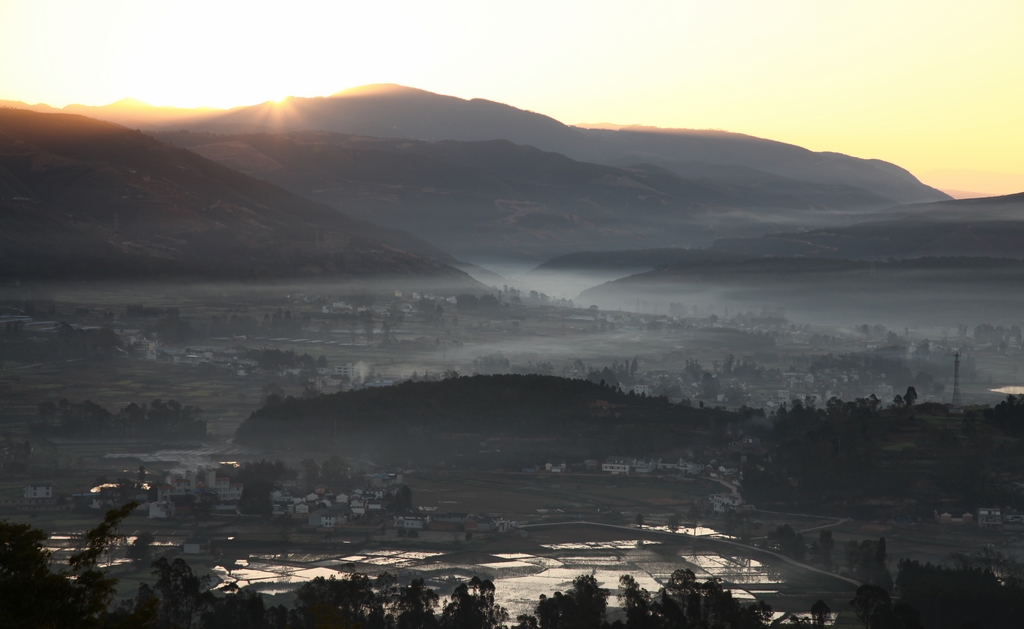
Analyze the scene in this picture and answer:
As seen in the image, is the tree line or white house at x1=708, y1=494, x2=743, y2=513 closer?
white house at x1=708, y1=494, x2=743, y2=513

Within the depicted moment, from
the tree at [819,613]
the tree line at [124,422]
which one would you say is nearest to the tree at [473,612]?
the tree at [819,613]

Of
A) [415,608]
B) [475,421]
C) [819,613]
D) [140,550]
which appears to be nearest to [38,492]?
[140,550]

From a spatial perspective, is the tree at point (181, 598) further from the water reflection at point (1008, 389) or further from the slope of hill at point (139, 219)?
the slope of hill at point (139, 219)

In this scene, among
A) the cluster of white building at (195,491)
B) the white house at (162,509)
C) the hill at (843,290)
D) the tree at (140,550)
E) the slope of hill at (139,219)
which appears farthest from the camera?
the hill at (843,290)

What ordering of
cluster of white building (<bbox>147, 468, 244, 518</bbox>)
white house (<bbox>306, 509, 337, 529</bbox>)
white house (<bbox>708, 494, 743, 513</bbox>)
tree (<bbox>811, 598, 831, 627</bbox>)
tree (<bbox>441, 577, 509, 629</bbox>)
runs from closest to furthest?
tree (<bbox>811, 598, 831, 627</bbox>)
tree (<bbox>441, 577, 509, 629</bbox>)
white house (<bbox>306, 509, 337, 529</bbox>)
cluster of white building (<bbox>147, 468, 244, 518</bbox>)
white house (<bbox>708, 494, 743, 513</bbox>)

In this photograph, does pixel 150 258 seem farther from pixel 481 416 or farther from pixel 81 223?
pixel 481 416

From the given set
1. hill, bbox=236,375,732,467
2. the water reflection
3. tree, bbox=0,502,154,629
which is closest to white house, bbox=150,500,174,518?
hill, bbox=236,375,732,467

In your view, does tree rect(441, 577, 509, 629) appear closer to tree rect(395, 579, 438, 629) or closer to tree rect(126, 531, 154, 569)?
tree rect(395, 579, 438, 629)

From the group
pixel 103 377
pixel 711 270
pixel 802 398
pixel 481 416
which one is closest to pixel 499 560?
pixel 481 416
